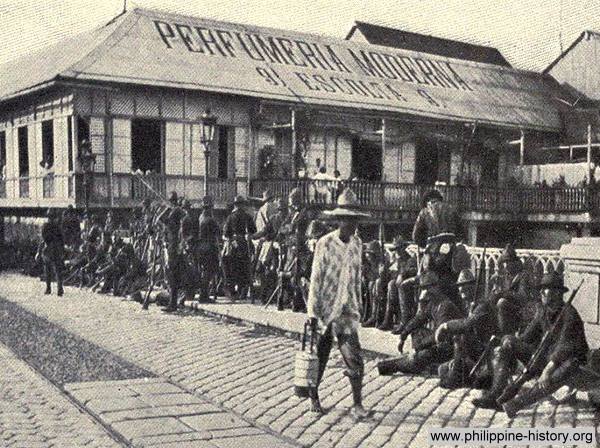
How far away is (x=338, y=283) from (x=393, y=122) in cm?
2083

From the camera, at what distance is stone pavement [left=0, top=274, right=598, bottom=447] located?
6043 millimetres

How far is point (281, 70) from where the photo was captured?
2545cm

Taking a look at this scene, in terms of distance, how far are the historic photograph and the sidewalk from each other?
0.06 metres

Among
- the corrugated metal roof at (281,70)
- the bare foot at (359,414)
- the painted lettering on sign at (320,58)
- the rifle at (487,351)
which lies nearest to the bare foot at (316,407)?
Answer: the bare foot at (359,414)

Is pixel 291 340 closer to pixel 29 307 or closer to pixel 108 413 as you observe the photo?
pixel 108 413

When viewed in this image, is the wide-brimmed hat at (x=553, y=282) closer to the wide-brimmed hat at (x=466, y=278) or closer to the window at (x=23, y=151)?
the wide-brimmed hat at (x=466, y=278)

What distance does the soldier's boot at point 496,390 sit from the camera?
6574 mm

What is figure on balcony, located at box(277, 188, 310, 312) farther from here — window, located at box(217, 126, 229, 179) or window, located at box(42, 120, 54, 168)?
window, located at box(42, 120, 54, 168)

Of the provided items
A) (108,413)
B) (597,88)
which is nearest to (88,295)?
(108,413)

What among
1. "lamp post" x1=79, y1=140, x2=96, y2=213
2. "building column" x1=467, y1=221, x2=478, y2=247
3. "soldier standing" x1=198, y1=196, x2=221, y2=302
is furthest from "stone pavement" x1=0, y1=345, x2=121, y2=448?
"building column" x1=467, y1=221, x2=478, y2=247

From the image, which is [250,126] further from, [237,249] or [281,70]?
[237,249]

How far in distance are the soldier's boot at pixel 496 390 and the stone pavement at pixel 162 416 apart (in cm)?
192

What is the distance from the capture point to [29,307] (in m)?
13.9

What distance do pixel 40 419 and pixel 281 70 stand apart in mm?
20325
